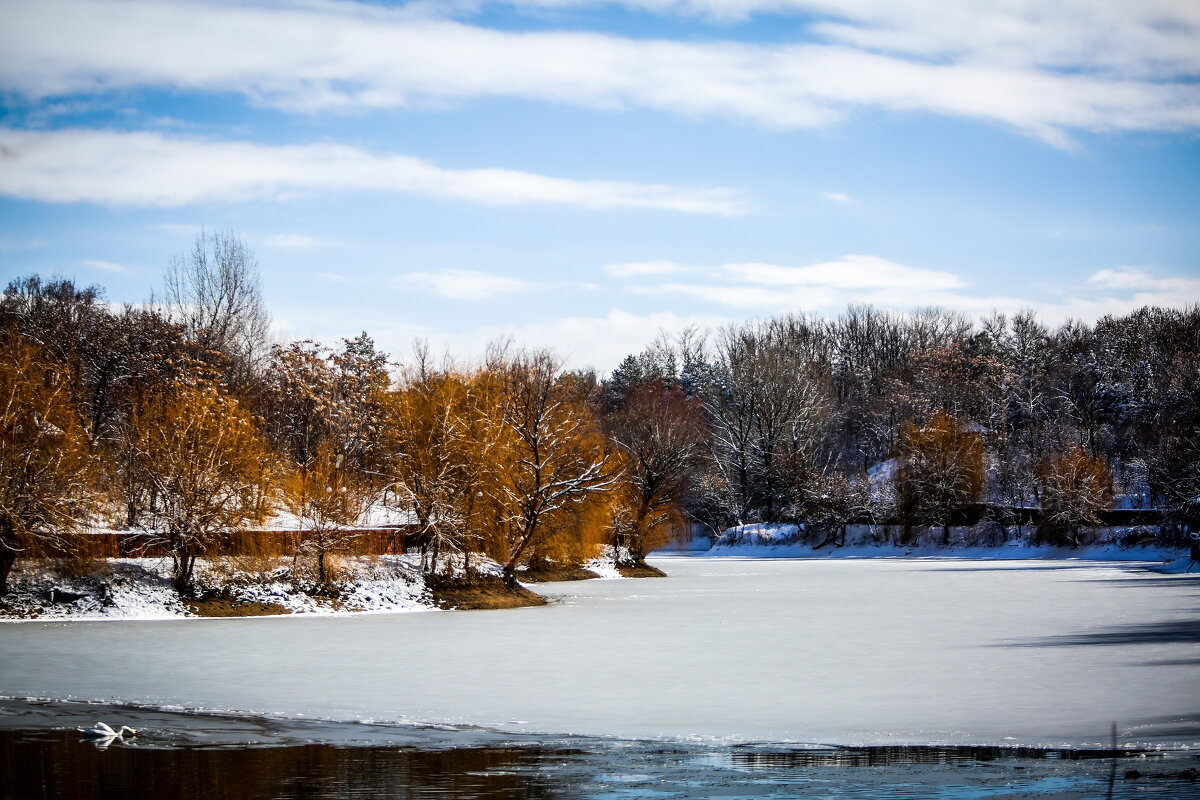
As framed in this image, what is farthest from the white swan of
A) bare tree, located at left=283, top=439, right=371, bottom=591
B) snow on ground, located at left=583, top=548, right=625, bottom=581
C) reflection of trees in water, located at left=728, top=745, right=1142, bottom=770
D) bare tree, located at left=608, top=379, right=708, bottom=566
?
bare tree, located at left=608, top=379, right=708, bottom=566

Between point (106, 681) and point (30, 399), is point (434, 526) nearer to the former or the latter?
point (30, 399)

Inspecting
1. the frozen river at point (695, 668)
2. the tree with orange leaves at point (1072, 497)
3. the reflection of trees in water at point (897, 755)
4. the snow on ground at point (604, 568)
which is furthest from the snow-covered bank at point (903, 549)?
the reflection of trees in water at point (897, 755)

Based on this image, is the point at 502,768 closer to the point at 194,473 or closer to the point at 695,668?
the point at 695,668

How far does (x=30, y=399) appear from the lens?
29969 mm

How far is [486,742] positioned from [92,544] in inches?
828

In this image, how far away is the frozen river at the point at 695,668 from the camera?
13.9 m

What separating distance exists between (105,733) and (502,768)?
4877 millimetres

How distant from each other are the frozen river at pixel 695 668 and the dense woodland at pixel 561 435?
4565 mm

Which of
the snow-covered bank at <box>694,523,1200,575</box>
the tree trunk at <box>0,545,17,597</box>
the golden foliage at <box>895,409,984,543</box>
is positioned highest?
the golden foliage at <box>895,409,984,543</box>

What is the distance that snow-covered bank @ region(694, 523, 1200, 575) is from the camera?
6275cm

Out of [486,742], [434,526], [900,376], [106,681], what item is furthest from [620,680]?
[900,376]

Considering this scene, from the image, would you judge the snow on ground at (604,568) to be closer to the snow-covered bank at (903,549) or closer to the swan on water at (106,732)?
the snow-covered bank at (903,549)

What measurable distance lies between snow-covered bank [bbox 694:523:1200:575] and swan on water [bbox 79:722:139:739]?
160 feet

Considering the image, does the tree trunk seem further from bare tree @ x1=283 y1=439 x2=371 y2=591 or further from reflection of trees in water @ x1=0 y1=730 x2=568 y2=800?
reflection of trees in water @ x1=0 y1=730 x2=568 y2=800
